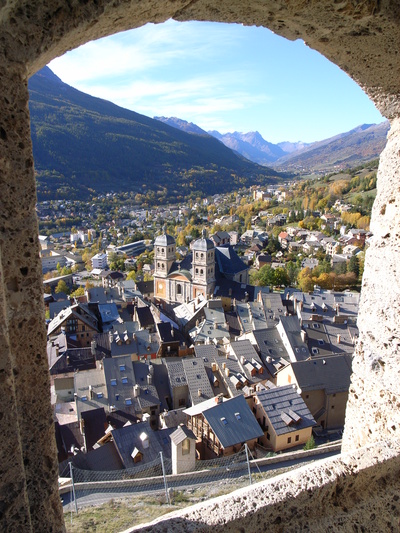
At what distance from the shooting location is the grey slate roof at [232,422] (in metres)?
12.8

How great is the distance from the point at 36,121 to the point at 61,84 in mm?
57661

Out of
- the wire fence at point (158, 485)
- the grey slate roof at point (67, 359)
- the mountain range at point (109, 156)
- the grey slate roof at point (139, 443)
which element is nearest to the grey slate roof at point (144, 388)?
the grey slate roof at point (67, 359)

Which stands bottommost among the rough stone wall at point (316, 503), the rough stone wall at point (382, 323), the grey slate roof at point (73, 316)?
the grey slate roof at point (73, 316)

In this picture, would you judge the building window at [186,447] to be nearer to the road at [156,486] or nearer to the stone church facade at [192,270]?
the road at [156,486]

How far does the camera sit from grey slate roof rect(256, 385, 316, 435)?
14.2 meters

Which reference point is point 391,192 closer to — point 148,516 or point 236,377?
point 148,516

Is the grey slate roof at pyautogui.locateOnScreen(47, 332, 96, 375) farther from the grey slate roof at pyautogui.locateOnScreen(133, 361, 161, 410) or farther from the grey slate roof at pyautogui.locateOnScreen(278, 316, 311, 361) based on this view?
the grey slate roof at pyautogui.locateOnScreen(278, 316, 311, 361)

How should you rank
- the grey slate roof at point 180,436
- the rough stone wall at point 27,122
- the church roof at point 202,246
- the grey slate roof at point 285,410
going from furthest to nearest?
1. the church roof at point 202,246
2. the grey slate roof at point 285,410
3. the grey slate roof at point 180,436
4. the rough stone wall at point 27,122

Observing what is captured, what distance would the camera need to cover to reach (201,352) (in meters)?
20.9

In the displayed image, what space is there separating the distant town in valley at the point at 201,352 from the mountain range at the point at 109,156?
67358mm

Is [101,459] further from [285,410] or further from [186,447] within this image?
[285,410]

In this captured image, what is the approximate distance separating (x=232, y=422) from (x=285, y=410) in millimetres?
2432

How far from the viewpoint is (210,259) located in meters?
33.1

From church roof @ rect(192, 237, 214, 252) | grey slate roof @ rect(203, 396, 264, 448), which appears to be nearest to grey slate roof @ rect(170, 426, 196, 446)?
grey slate roof @ rect(203, 396, 264, 448)
